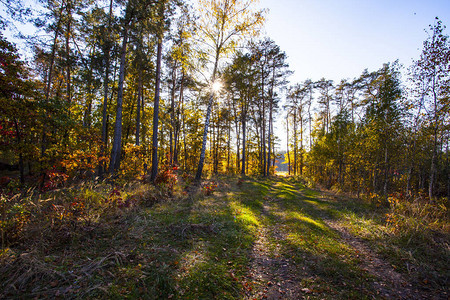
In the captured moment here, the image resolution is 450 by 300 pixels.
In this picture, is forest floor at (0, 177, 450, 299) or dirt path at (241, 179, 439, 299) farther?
dirt path at (241, 179, 439, 299)

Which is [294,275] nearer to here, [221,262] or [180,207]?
[221,262]

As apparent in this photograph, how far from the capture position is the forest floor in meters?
2.56

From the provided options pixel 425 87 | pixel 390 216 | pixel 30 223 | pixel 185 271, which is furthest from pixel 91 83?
pixel 425 87

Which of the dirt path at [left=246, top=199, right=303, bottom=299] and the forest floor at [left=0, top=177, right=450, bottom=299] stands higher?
the forest floor at [left=0, top=177, right=450, bottom=299]

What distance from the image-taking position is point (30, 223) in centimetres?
363

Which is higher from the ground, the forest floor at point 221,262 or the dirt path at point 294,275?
the forest floor at point 221,262

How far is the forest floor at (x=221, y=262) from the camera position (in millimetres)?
2564

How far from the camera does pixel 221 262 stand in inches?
139

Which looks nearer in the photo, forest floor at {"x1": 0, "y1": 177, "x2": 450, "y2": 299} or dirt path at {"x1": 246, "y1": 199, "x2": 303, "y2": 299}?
forest floor at {"x1": 0, "y1": 177, "x2": 450, "y2": 299}

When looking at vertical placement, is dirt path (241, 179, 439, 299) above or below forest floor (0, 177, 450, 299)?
below

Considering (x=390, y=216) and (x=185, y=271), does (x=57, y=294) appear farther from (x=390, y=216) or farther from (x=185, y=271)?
(x=390, y=216)

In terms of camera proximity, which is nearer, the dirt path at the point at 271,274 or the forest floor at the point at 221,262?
the forest floor at the point at 221,262

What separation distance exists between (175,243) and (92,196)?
324 centimetres

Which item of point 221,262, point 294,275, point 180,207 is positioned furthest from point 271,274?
point 180,207
